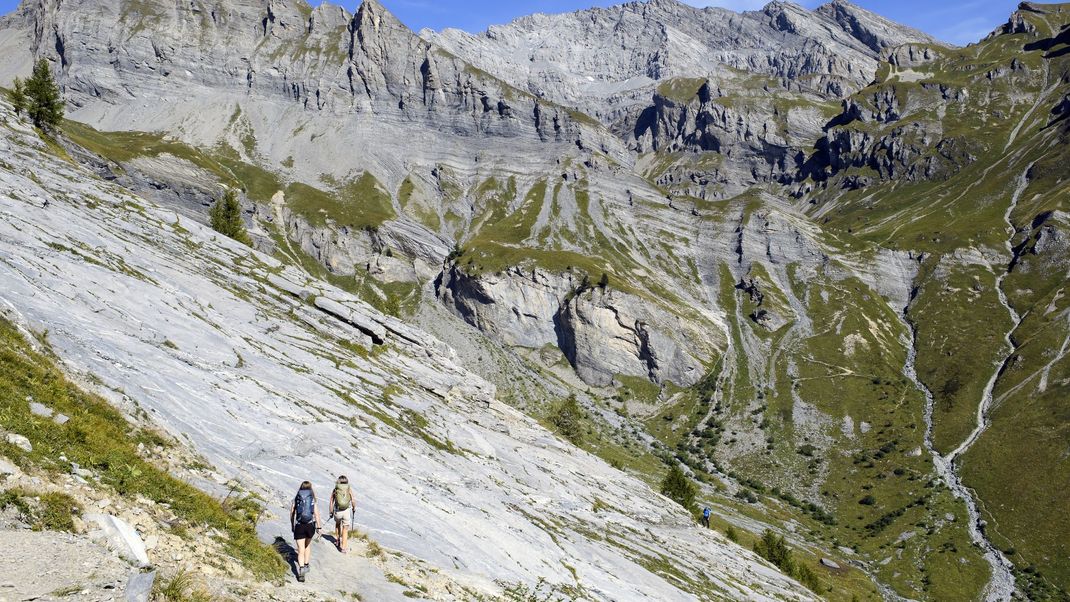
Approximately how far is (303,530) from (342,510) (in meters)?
2.68

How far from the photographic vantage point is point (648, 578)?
36469mm

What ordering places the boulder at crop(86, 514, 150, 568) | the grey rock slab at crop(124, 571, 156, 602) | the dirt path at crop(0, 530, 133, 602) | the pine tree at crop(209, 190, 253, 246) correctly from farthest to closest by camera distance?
the pine tree at crop(209, 190, 253, 246) < the boulder at crop(86, 514, 150, 568) < the grey rock slab at crop(124, 571, 156, 602) < the dirt path at crop(0, 530, 133, 602)

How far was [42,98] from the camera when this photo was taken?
94.9 m

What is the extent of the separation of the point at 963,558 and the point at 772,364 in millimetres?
86556

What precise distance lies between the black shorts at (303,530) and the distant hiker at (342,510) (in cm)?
236

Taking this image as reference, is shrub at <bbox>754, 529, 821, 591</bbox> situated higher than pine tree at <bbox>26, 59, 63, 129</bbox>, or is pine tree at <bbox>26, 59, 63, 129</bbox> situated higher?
pine tree at <bbox>26, 59, 63, 129</bbox>

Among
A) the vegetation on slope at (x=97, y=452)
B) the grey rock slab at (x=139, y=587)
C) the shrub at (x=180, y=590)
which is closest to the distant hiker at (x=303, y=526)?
the vegetation on slope at (x=97, y=452)

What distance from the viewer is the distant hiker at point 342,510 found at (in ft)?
61.6

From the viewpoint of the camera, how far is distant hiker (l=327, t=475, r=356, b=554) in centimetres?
1878

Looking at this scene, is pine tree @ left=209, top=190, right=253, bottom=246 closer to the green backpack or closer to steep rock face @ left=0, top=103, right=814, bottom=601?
steep rock face @ left=0, top=103, right=814, bottom=601

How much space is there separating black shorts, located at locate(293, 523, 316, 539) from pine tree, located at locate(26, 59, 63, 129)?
11293cm

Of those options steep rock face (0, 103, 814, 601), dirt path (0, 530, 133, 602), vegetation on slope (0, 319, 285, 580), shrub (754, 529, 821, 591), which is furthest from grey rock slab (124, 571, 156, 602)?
shrub (754, 529, 821, 591)

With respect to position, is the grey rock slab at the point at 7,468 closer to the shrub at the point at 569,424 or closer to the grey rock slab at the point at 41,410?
the grey rock slab at the point at 41,410

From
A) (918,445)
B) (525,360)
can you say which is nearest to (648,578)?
(918,445)
